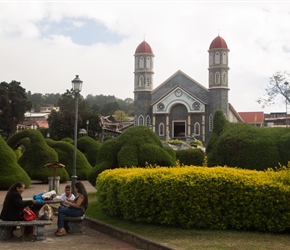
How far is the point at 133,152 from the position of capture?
13.7 m

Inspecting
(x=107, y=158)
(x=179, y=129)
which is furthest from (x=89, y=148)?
(x=179, y=129)

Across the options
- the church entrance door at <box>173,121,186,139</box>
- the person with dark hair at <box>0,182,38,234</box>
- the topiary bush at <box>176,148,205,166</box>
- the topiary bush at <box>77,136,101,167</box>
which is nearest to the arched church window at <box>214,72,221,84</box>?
the church entrance door at <box>173,121,186,139</box>

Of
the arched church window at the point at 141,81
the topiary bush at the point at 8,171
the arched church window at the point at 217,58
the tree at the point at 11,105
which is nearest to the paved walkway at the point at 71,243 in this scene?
the topiary bush at the point at 8,171

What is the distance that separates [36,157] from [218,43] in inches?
1855

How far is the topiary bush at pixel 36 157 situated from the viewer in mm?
22250

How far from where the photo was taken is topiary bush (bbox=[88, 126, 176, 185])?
13648 mm

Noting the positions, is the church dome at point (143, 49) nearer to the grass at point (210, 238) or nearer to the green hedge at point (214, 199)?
the green hedge at point (214, 199)

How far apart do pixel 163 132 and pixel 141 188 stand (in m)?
58.2

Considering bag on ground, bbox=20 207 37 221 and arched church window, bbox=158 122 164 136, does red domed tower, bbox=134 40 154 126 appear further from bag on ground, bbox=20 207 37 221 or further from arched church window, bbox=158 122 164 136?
bag on ground, bbox=20 207 37 221

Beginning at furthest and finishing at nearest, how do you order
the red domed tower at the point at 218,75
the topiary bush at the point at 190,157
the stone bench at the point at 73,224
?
the red domed tower at the point at 218,75 → the topiary bush at the point at 190,157 → the stone bench at the point at 73,224

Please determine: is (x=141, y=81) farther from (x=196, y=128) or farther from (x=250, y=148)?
(x=250, y=148)

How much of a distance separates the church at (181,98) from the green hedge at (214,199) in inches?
2126

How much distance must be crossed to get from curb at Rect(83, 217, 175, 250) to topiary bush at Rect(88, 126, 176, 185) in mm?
3522

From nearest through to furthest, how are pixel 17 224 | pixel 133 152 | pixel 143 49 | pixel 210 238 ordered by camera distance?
pixel 210 238
pixel 17 224
pixel 133 152
pixel 143 49
